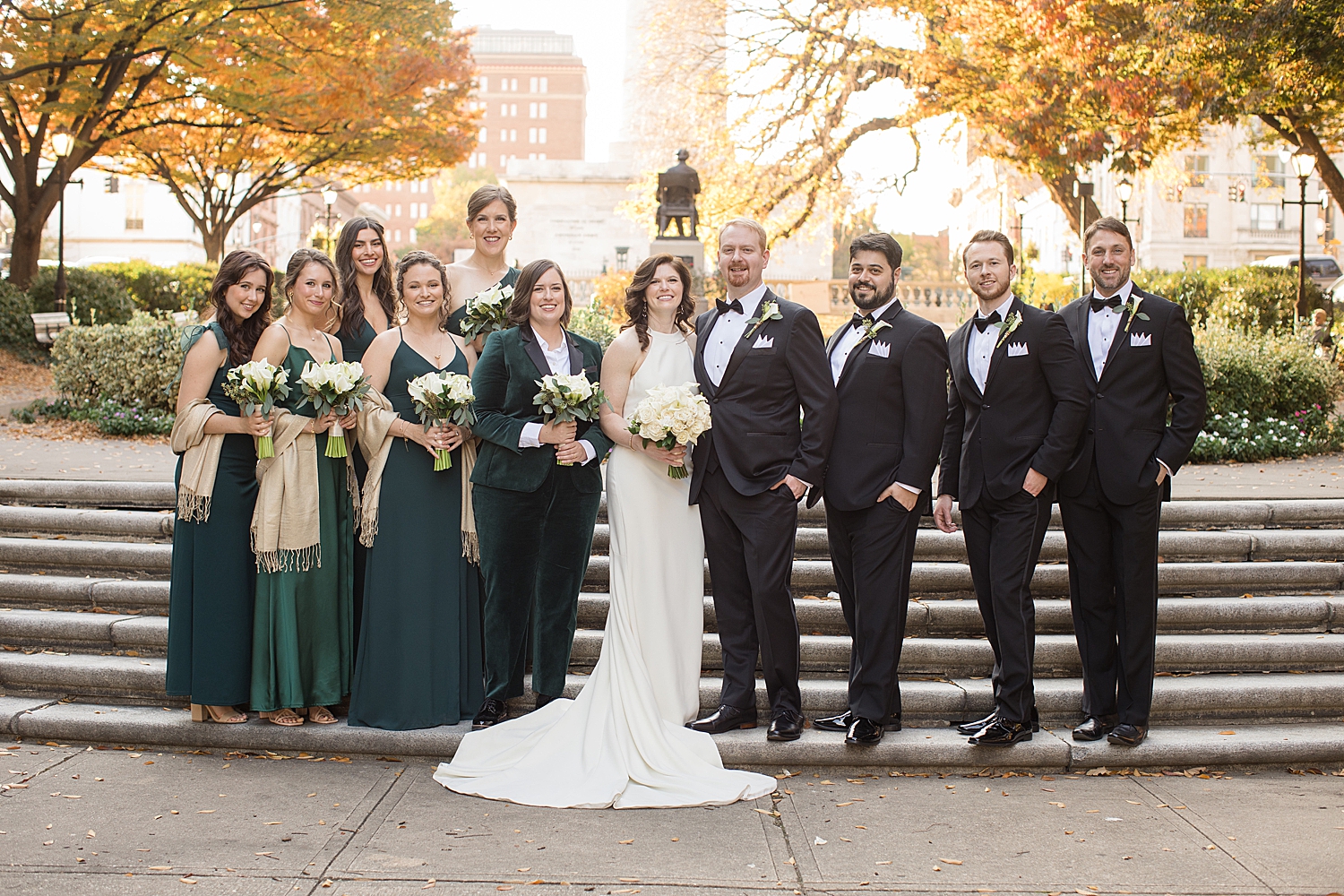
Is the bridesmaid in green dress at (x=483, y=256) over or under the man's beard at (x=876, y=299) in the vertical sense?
over

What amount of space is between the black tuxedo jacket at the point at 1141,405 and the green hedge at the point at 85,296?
1865 centimetres

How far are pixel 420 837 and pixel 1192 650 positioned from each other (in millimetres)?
4299

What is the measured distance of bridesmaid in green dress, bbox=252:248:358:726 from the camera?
5559mm

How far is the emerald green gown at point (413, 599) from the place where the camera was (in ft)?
18.3

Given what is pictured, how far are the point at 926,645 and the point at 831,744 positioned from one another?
1151 mm

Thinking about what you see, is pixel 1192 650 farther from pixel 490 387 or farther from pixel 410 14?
pixel 410 14

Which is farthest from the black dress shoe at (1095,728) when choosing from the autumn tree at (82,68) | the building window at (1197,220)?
the building window at (1197,220)

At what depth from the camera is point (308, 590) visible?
5.62 metres

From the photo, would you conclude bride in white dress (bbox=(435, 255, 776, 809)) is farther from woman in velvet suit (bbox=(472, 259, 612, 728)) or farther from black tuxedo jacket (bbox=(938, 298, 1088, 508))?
black tuxedo jacket (bbox=(938, 298, 1088, 508))

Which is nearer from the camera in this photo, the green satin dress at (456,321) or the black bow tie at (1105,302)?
the black bow tie at (1105,302)

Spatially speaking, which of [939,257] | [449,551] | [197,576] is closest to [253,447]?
[197,576]

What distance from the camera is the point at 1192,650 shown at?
6.20m

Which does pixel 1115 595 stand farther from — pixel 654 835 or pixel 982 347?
pixel 654 835

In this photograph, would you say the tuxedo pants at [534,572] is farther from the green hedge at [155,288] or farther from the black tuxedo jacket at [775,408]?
the green hedge at [155,288]
